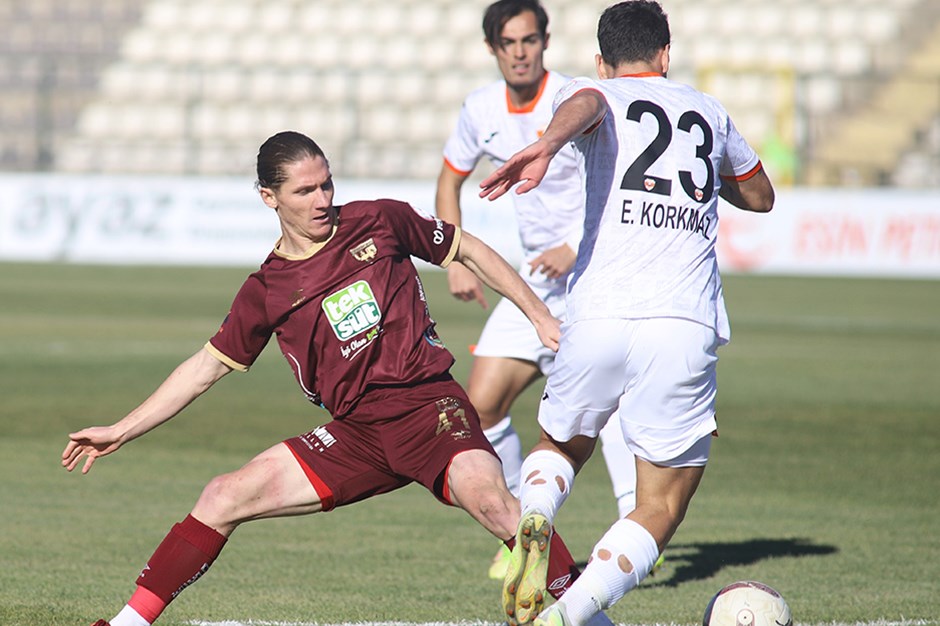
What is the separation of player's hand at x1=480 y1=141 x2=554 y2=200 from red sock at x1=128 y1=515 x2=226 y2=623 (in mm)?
1487

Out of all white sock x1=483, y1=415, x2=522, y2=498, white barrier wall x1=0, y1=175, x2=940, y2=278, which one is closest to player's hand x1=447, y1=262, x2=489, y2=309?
white sock x1=483, y1=415, x2=522, y2=498

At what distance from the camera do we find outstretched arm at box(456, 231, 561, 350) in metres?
4.91

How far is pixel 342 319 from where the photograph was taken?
488cm

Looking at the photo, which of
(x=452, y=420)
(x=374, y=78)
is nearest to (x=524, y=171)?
(x=452, y=420)

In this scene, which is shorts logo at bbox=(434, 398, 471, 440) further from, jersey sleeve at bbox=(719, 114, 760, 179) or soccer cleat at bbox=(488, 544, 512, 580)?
soccer cleat at bbox=(488, 544, 512, 580)

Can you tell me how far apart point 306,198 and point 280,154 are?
0.57 ft

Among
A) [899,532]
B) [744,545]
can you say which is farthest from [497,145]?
[899,532]

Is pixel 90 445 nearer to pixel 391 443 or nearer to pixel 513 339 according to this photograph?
pixel 391 443

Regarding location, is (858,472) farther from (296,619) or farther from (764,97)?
(764,97)

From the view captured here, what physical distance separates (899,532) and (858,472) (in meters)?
1.83

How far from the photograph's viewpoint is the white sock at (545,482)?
14.7 ft

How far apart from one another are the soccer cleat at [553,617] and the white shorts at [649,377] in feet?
2.05

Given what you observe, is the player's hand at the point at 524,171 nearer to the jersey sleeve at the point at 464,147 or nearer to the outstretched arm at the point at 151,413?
the outstretched arm at the point at 151,413

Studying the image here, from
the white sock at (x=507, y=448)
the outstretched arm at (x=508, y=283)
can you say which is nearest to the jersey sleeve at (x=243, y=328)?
the outstretched arm at (x=508, y=283)
